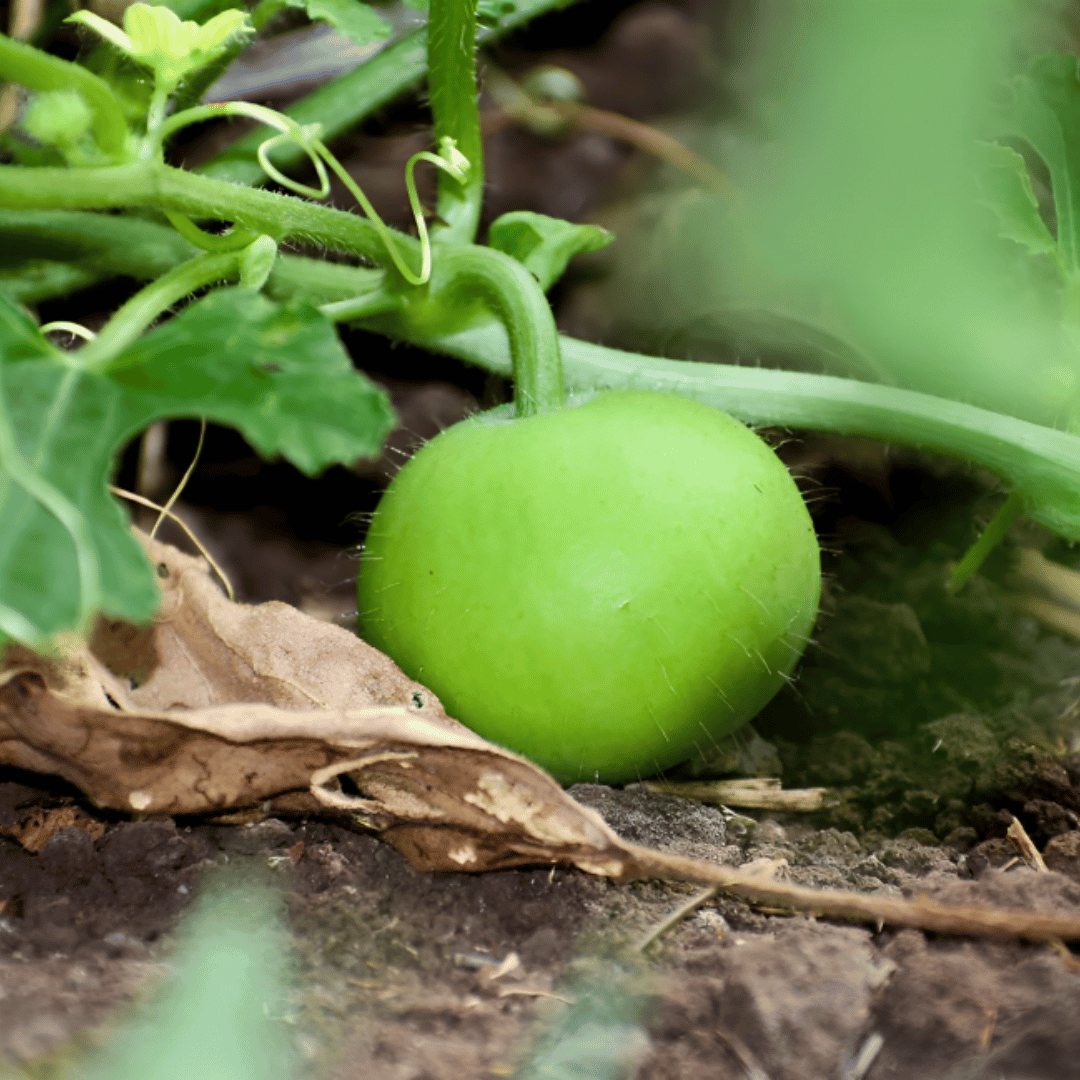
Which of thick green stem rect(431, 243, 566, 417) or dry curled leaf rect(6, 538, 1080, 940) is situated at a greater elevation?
thick green stem rect(431, 243, 566, 417)

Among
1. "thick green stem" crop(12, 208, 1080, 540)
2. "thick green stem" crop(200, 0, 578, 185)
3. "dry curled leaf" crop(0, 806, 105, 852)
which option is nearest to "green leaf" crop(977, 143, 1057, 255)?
"thick green stem" crop(12, 208, 1080, 540)

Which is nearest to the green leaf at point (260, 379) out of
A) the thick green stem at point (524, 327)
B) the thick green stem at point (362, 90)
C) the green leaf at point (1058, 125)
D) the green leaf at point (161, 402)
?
the green leaf at point (161, 402)

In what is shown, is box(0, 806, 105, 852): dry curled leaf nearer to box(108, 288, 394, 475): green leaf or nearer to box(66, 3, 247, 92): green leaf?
box(108, 288, 394, 475): green leaf

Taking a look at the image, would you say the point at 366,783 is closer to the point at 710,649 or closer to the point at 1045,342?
the point at 710,649

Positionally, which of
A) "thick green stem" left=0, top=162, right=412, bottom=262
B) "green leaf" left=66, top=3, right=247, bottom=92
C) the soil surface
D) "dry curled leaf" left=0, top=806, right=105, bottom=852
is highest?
"green leaf" left=66, top=3, right=247, bottom=92

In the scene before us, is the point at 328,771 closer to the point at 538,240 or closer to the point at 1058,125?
the point at 538,240

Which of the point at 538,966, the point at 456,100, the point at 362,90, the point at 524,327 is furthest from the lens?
the point at 362,90

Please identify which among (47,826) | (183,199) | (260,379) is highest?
(183,199)

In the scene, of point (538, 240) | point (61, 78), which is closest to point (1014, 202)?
point (538, 240)
